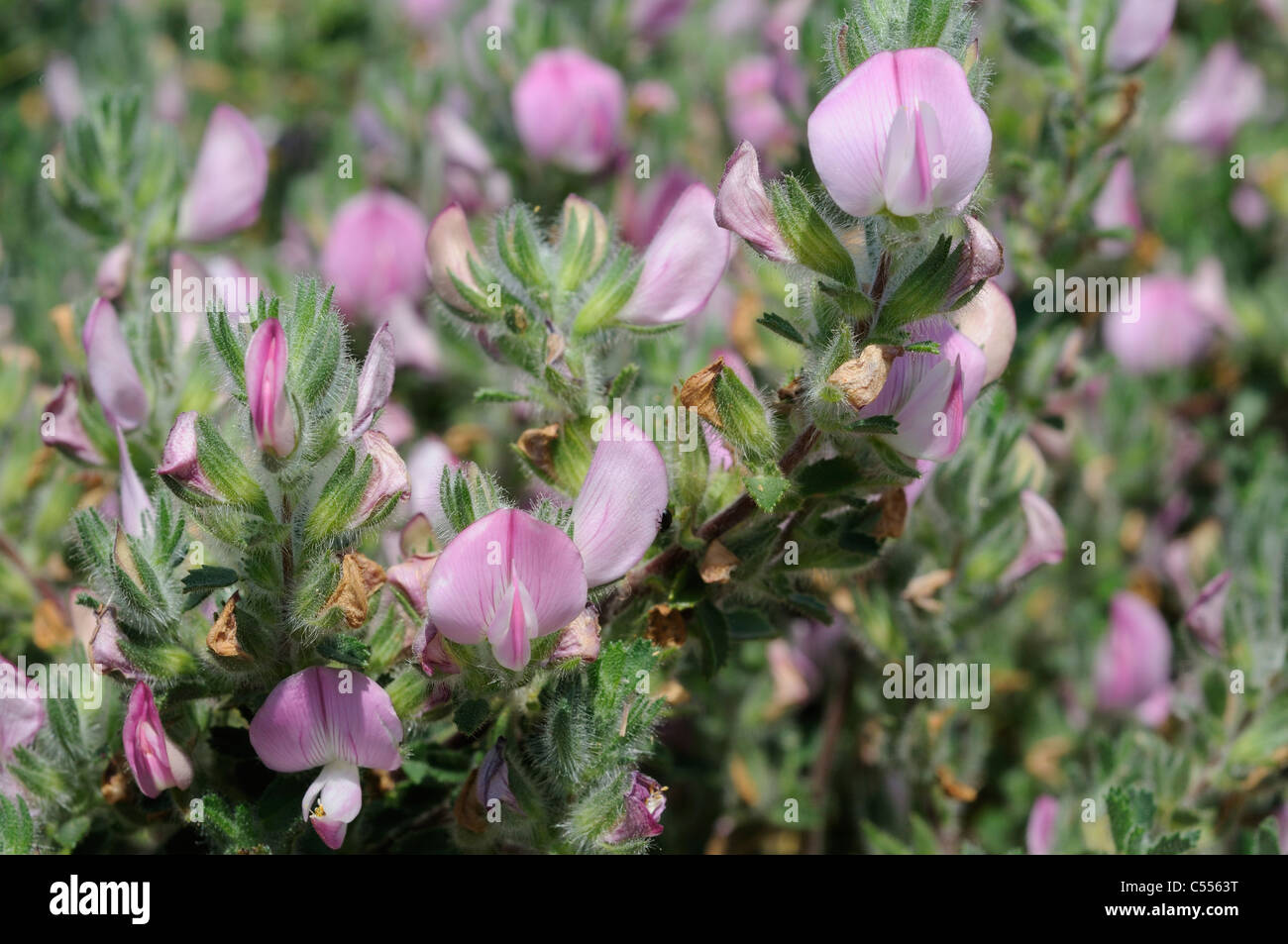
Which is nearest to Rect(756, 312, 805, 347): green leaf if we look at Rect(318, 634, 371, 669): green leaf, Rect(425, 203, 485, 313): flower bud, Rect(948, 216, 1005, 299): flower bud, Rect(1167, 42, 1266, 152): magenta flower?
Rect(948, 216, 1005, 299): flower bud

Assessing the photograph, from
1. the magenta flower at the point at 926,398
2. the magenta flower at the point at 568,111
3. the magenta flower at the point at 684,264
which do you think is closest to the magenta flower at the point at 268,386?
the magenta flower at the point at 684,264

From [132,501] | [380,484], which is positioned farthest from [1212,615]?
[132,501]

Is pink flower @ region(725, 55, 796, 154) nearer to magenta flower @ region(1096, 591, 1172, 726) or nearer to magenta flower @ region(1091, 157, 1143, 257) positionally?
magenta flower @ region(1091, 157, 1143, 257)

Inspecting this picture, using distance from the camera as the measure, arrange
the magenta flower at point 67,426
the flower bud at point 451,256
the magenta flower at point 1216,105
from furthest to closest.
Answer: the magenta flower at point 1216,105, the magenta flower at point 67,426, the flower bud at point 451,256

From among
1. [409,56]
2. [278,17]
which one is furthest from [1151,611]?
[278,17]

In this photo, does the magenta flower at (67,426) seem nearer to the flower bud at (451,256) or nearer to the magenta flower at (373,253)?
the flower bud at (451,256)

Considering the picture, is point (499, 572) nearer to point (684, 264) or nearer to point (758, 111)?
point (684, 264)
